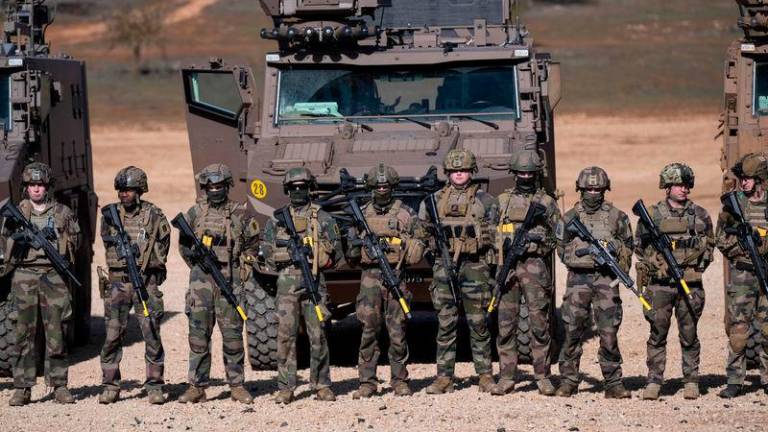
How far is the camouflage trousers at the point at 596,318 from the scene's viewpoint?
36.9 ft

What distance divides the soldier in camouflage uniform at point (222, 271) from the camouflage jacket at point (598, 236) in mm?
2134

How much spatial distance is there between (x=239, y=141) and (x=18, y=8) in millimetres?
3804

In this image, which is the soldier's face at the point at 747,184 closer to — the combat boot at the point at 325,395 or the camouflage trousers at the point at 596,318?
the camouflage trousers at the point at 596,318

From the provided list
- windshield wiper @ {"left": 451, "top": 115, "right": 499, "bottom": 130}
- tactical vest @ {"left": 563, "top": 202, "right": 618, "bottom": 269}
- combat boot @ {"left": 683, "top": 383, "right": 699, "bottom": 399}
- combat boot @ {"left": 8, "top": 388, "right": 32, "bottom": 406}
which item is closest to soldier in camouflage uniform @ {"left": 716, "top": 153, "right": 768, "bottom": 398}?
combat boot @ {"left": 683, "top": 383, "right": 699, "bottom": 399}

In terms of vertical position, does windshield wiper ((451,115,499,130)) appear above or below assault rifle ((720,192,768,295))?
above

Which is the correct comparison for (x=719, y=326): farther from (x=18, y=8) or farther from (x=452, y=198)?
(x=18, y=8)

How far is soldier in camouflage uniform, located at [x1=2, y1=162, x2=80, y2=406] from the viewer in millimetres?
11484

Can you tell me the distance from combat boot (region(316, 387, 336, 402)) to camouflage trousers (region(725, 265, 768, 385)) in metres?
2.72

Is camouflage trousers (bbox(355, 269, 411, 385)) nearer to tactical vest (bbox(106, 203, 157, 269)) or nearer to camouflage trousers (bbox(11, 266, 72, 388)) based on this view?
tactical vest (bbox(106, 203, 157, 269))

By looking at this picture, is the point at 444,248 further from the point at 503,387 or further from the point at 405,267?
the point at 503,387

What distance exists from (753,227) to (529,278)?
156 cm

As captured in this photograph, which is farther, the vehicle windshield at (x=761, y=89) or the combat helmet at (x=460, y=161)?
the vehicle windshield at (x=761, y=89)

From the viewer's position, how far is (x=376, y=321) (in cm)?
1154

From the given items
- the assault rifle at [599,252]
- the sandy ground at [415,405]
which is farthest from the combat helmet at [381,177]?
the sandy ground at [415,405]
